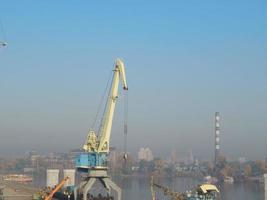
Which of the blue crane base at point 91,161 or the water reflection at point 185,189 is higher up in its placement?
the blue crane base at point 91,161

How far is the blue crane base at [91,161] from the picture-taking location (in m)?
38.9

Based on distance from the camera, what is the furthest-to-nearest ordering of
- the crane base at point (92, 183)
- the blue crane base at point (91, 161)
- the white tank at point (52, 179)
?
the white tank at point (52, 179), the blue crane base at point (91, 161), the crane base at point (92, 183)

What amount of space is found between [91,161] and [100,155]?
82 centimetres

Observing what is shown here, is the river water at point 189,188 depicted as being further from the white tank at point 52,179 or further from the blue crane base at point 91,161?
the blue crane base at point 91,161

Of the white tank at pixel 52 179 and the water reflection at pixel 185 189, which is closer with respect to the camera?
the white tank at pixel 52 179

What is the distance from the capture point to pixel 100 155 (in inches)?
1549

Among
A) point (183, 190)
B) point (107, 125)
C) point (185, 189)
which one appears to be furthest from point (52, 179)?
point (185, 189)

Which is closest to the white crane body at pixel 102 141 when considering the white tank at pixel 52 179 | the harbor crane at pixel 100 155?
the harbor crane at pixel 100 155

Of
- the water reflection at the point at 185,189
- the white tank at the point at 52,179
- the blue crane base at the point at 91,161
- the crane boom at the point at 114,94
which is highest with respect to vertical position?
the crane boom at the point at 114,94

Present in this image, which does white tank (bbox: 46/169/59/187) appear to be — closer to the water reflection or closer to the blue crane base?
the water reflection

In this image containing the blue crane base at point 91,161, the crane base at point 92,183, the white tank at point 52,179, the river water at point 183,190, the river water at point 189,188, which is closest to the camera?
the crane base at point 92,183

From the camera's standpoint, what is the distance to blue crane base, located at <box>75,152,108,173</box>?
3891 cm

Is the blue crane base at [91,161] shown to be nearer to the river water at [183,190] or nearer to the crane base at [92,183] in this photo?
the crane base at [92,183]

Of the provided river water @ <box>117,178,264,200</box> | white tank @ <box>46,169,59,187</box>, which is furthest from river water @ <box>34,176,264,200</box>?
white tank @ <box>46,169,59,187</box>
